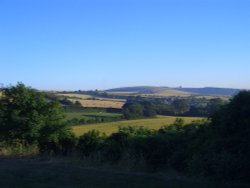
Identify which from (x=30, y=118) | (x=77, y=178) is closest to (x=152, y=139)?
(x=77, y=178)

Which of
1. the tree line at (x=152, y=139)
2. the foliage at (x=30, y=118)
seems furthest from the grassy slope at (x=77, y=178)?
the foliage at (x=30, y=118)

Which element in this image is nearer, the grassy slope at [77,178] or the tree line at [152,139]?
the grassy slope at [77,178]

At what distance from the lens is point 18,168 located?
12367mm

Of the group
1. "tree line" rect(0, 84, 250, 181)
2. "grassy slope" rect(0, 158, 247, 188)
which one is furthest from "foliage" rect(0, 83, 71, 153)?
"grassy slope" rect(0, 158, 247, 188)

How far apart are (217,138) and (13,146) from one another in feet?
29.4

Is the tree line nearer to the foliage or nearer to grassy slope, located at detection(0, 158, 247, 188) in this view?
the foliage

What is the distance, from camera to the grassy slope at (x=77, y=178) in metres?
9.73

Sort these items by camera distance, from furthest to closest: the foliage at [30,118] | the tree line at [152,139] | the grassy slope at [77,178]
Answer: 1. the foliage at [30,118]
2. the tree line at [152,139]
3. the grassy slope at [77,178]

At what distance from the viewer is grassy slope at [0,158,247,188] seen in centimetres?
973

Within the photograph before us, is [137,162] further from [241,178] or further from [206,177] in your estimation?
[241,178]

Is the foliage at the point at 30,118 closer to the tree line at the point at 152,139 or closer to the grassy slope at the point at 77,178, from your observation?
the tree line at the point at 152,139

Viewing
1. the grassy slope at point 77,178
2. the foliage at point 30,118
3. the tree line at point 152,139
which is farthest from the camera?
the foliage at point 30,118

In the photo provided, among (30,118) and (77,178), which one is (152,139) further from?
(30,118)

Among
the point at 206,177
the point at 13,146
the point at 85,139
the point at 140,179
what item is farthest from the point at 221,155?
the point at 13,146
